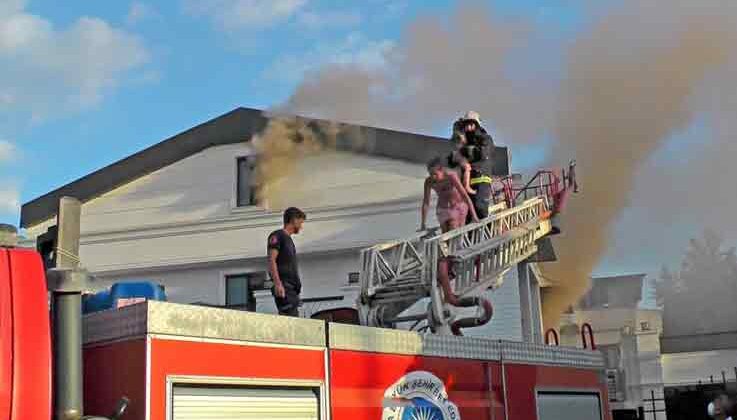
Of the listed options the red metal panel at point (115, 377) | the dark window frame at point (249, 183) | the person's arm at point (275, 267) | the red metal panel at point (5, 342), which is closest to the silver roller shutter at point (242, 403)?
the red metal panel at point (115, 377)

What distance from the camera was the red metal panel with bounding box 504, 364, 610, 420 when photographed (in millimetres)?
4957

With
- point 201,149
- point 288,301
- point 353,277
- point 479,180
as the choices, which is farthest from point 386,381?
point 201,149

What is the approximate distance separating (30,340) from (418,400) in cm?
204

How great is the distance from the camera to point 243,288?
15.5 m

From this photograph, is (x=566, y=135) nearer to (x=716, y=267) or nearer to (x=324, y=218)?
(x=324, y=218)

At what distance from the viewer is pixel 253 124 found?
16328 mm

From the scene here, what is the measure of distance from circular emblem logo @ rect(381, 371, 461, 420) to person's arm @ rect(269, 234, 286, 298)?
1.87 metres

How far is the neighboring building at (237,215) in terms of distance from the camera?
1464cm

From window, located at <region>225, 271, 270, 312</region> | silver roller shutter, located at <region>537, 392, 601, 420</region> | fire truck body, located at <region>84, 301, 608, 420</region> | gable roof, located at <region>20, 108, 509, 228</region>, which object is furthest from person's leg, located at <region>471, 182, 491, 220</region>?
window, located at <region>225, 271, 270, 312</region>

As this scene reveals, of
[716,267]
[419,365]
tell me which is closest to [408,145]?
[419,365]

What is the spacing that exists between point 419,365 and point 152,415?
5.54 feet

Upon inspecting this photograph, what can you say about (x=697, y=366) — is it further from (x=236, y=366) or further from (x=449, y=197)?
(x=236, y=366)

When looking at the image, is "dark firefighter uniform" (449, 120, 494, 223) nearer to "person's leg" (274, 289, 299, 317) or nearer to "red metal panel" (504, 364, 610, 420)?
"person's leg" (274, 289, 299, 317)

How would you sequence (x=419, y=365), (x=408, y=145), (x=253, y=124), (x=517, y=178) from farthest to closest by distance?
(x=253, y=124) → (x=408, y=145) → (x=517, y=178) → (x=419, y=365)
